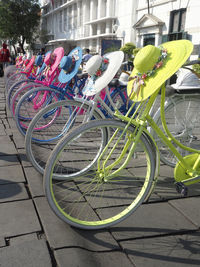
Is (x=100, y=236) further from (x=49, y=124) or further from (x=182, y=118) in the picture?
(x=49, y=124)

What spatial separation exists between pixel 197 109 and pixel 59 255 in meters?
2.07

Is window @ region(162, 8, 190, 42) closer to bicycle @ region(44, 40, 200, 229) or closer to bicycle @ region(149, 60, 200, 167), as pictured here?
bicycle @ region(149, 60, 200, 167)

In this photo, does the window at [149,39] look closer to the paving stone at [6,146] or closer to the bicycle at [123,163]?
the paving stone at [6,146]

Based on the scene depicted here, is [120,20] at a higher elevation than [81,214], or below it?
higher

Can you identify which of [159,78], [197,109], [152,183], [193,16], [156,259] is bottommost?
[156,259]

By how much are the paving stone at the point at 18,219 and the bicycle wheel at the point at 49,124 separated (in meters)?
0.60

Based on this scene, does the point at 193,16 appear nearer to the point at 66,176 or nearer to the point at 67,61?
the point at 67,61

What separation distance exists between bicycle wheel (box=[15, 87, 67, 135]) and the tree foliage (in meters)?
39.2

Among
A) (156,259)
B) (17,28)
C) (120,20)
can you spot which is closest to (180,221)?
(156,259)

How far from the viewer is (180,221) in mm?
2334

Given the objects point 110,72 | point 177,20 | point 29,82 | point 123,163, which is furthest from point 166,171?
point 177,20

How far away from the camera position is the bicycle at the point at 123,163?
200 centimetres

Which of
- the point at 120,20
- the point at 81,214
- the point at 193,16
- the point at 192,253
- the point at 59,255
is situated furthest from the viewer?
the point at 120,20

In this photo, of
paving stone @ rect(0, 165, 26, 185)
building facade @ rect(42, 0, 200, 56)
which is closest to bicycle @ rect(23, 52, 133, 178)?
paving stone @ rect(0, 165, 26, 185)
